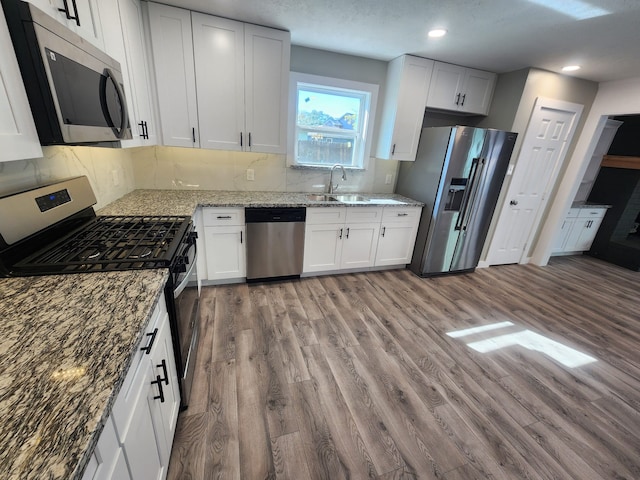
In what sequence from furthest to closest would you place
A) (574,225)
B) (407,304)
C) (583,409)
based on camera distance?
(574,225) < (407,304) < (583,409)

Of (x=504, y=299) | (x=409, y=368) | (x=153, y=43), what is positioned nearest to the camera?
(x=409, y=368)

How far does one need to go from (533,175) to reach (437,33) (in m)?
2.34

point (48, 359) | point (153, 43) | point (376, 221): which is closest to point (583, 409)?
point (376, 221)

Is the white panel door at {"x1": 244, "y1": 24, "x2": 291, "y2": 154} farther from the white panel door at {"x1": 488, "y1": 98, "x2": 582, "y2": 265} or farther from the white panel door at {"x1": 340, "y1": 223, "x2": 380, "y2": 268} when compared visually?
the white panel door at {"x1": 488, "y1": 98, "x2": 582, "y2": 265}

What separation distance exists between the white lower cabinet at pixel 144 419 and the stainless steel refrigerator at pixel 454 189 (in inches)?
114

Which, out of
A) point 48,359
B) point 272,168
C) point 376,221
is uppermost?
point 272,168

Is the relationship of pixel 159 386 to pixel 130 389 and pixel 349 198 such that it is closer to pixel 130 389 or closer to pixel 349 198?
pixel 130 389

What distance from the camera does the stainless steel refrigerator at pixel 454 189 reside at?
9.62 ft

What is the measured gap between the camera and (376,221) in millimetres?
3123

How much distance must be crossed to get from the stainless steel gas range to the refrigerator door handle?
2931 mm

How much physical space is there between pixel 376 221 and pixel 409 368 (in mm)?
1640

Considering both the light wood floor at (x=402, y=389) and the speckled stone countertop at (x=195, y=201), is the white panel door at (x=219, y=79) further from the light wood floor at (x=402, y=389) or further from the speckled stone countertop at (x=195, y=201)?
the light wood floor at (x=402, y=389)

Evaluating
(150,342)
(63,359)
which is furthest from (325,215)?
(63,359)

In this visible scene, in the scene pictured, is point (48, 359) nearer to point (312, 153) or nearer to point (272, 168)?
point (272, 168)
